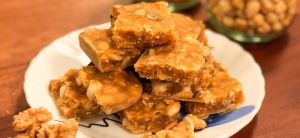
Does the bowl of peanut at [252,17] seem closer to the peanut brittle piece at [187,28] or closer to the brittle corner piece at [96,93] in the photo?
the peanut brittle piece at [187,28]

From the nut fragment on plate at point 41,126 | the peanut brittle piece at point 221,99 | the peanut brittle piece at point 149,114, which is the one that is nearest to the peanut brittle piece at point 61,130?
the nut fragment on plate at point 41,126

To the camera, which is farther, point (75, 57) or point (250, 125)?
point (75, 57)

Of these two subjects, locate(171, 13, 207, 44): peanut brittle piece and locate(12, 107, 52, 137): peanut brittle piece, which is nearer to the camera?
locate(12, 107, 52, 137): peanut brittle piece

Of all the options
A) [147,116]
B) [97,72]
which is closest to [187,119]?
[147,116]

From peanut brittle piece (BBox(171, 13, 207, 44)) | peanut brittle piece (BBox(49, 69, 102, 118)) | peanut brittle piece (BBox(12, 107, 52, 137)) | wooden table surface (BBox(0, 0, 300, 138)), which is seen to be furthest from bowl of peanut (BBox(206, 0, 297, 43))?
peanut brittle piece (BBox(12, 107, 52, 137))

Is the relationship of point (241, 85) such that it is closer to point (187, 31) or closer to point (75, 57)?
point (187, 31)

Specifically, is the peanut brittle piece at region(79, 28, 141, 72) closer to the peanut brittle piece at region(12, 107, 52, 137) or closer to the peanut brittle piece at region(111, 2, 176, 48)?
the peanut brittle piece at region(111, 2, 176, 48)
